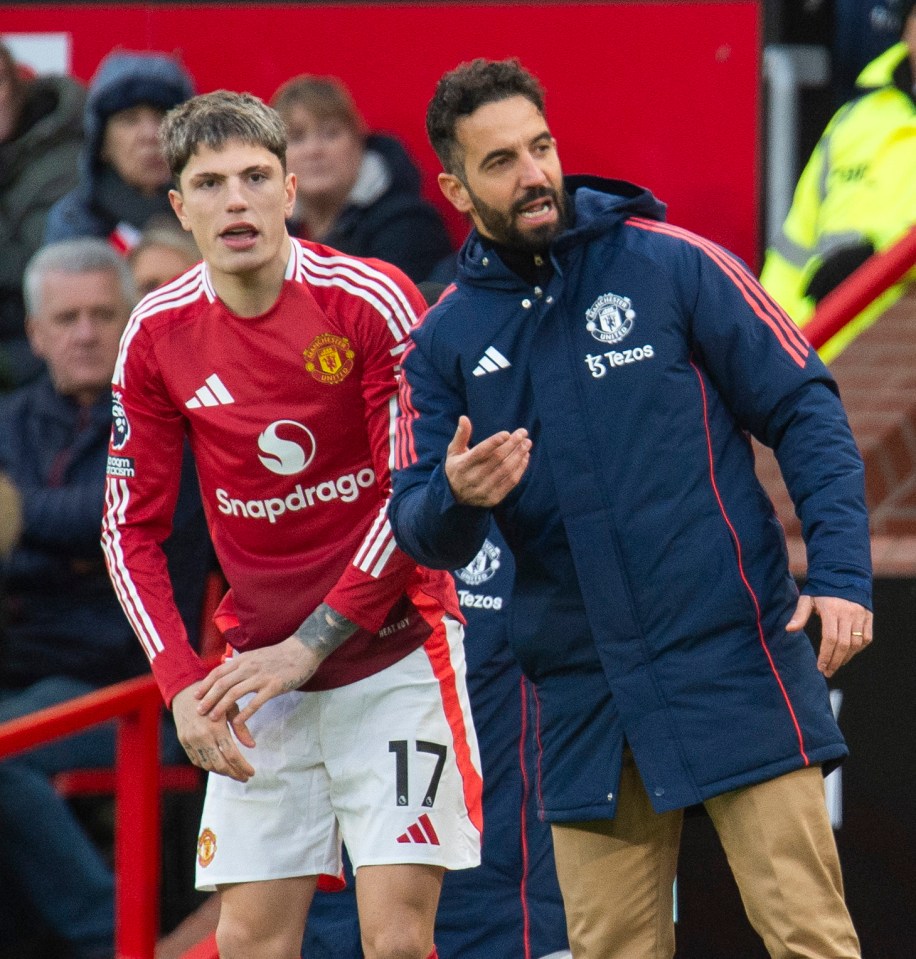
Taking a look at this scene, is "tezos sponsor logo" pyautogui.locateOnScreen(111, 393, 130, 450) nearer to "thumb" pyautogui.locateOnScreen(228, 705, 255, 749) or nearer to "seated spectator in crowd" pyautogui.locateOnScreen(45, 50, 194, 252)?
"thumb" pyautogui.locateOnScreen(228, 705, 255, 749)

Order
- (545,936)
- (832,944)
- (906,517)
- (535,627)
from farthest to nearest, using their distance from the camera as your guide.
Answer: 1. (906,517)
2. (545,936)
3. (535,627)
4. (832,944)

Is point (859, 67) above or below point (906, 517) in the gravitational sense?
above

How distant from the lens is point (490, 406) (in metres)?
3.49

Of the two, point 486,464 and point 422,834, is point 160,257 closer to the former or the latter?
point 422,834

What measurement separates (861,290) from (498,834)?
70.1 inches

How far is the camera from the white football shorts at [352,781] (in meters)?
3.82

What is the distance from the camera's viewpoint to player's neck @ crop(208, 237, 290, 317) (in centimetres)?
390

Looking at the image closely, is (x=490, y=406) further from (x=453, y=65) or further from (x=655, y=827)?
(x=453, y=65)

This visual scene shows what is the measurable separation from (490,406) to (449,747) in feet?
2.61

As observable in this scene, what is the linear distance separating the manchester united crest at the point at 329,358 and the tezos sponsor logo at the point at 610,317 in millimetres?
633

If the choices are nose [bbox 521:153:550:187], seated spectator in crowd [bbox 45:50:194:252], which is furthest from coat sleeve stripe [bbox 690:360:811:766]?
seated spectator in crowd [bbox 45:50:194:252]

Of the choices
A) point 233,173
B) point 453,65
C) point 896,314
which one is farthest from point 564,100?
point 233,173

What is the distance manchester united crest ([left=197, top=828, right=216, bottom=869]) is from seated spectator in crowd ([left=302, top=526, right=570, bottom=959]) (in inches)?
22.3

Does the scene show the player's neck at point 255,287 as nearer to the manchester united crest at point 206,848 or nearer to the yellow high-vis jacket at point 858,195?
the manchester united crest at point 206,848
